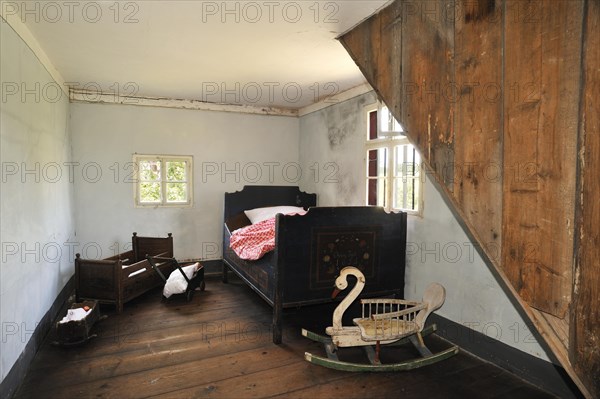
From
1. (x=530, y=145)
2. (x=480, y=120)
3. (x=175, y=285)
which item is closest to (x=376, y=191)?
(x=175, y=285)

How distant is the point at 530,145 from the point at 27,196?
3.03m

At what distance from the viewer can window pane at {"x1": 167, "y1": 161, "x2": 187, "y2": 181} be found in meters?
4.96

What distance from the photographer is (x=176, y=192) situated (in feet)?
16.4

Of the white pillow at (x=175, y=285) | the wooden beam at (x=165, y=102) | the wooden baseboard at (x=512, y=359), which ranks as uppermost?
the wooden beam at (x=165, y=102)

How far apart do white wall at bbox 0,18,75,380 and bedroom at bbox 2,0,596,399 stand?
0.5 inches

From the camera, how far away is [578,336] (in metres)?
1.01

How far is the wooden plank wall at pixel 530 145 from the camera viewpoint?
3.21 ft

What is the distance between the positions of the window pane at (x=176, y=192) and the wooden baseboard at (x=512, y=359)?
353cm

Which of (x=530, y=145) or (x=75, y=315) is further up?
(x=530, y=145)

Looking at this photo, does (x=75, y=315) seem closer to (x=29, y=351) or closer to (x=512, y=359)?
(x=29, y=351)

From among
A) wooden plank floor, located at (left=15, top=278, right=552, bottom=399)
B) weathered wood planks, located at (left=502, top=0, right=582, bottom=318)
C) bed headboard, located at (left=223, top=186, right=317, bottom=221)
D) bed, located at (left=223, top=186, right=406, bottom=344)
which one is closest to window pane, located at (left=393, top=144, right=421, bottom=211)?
bed, located at (left=223, top=186, right=406, bottom=344)

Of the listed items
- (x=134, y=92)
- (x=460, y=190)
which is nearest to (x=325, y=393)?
(x=460, y=190)

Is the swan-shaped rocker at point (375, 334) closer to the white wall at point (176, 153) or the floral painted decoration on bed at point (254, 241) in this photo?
the floral painted decoration on bed at point (254, 241)

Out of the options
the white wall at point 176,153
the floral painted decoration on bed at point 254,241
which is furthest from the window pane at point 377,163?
the white wall at point 176,153
